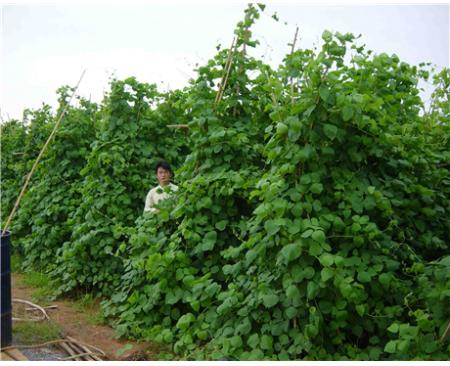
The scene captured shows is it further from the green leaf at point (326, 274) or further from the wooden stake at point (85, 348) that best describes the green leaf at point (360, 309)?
the wooden stake at point (85, 348)

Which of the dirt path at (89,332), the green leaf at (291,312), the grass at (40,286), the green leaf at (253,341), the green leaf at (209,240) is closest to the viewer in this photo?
the green leaf at (291,312)

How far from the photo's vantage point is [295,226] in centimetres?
375

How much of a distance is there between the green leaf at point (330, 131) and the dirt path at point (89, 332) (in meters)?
2.36

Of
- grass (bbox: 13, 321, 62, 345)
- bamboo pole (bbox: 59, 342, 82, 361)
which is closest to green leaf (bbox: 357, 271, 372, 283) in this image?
bamboo pole (bbox: 59, 342, 82, 361)

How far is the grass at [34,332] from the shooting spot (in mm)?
4820

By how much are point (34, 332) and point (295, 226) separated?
2833 millimetres

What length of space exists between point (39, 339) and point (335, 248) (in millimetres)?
2833

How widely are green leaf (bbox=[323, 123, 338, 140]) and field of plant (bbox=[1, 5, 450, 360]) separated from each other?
10 mm

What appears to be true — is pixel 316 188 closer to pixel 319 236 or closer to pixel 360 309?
pixel 319 236

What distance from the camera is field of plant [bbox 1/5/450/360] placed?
374cm

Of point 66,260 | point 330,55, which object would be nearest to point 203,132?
point 330,55

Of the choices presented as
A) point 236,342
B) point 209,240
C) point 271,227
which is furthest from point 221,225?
point 236,342

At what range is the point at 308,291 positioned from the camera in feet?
12.0

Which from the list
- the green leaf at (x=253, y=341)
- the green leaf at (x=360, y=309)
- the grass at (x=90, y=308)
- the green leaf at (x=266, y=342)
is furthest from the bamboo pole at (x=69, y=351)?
the green leaf at (x=360, y=309)
